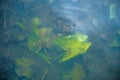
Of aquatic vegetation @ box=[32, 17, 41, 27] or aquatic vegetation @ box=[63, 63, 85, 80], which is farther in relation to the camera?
aquatic vegetation @ box=[32, 17, 41, 27]

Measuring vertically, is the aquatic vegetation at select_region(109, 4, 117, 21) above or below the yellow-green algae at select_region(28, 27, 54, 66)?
above

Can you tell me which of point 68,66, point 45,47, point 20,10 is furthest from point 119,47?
point 20,10

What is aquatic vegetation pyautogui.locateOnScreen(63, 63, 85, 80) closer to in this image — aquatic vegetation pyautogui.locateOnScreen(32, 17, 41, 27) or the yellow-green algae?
the yellow-green algae

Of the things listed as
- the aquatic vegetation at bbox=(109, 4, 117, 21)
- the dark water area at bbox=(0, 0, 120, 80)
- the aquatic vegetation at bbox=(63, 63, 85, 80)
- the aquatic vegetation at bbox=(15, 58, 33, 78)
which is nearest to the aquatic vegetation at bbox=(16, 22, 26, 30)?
→ the dark water area at bbox=(0, 0, 120, 80)

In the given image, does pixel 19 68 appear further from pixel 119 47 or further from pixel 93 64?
pixel 119 47

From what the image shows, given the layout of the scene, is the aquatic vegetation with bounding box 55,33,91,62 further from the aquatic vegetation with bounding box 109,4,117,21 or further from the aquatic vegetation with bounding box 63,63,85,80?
the aquatic vegetation with bounding box 109,4,117,21

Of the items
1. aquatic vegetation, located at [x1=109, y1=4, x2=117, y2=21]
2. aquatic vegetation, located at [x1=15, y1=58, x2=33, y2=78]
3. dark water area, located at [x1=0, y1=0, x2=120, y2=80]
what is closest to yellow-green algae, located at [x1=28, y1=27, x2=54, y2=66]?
dark water area, located at [x1=0, y1=0, x2=120, y2=80]

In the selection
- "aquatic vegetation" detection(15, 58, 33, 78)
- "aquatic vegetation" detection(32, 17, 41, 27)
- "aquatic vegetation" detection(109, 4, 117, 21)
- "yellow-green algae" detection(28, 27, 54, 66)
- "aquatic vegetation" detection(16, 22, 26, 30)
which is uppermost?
"aquatic vegetation" detection(109, 4, 117, 21)

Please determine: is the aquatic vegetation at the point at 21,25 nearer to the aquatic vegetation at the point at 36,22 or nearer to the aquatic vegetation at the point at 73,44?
the aquatic vegetation at the point at 36,22

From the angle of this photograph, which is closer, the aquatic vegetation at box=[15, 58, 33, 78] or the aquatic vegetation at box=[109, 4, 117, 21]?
the aquatic vegetation at box=[15, 58, 33, 78]
